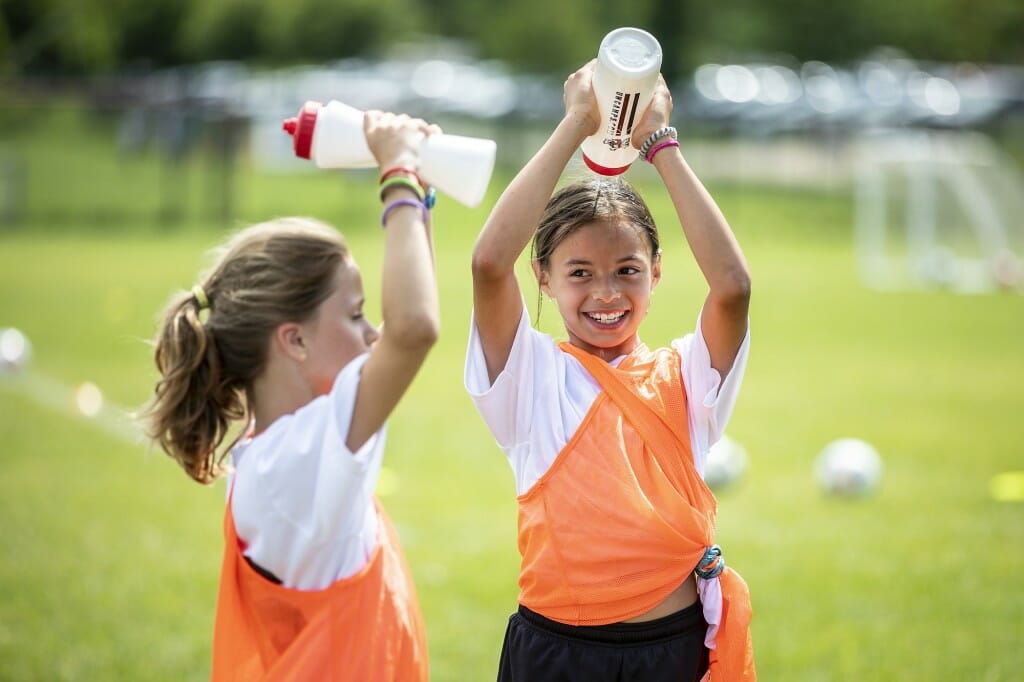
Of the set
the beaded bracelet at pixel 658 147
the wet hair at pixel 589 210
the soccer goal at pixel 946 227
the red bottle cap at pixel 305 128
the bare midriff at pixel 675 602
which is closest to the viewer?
the red bottle cap at pixel 305 128

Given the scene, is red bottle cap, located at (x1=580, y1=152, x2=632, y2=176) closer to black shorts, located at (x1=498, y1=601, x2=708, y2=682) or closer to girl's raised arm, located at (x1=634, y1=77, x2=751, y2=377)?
girl's raised arm, located at (x1=634, y1=77, x2=751, y2=377)

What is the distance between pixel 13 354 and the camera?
A: 11.2 m

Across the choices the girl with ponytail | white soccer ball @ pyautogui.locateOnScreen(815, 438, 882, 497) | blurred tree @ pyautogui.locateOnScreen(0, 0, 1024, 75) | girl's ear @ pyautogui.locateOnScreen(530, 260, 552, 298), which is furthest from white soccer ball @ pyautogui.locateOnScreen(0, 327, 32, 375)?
blurred tree @ pyautogui.locateOnScreen(0, 0, 1024, 75)

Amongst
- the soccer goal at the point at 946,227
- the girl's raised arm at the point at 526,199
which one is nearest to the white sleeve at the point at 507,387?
the girl's raised arm at the point at 526,199

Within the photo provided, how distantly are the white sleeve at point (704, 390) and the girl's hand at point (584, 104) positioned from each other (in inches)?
23.1

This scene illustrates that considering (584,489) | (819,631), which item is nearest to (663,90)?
(584,489)

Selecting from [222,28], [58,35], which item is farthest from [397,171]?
[222,28]

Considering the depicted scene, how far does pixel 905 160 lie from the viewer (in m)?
21.7

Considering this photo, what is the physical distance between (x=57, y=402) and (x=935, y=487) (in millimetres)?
7209

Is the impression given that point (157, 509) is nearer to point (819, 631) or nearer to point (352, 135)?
point (819, 631)

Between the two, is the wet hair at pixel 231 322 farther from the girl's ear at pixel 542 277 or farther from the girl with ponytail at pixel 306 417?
the girl's ear at pixel 542 277

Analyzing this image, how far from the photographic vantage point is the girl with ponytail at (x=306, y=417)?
2605mm

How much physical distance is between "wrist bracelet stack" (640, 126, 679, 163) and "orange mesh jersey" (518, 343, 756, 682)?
567 millimetres

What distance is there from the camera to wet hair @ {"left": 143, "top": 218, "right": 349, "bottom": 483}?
2.83m
